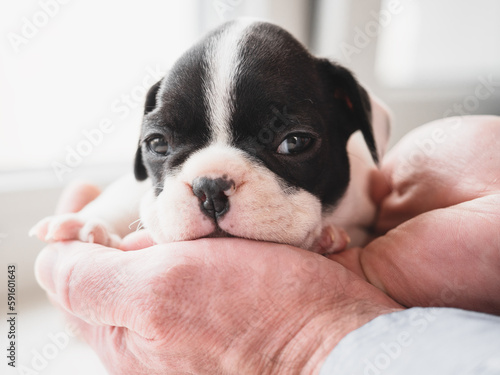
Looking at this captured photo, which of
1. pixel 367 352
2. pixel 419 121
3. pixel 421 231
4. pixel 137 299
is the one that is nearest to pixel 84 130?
pixel 137 299

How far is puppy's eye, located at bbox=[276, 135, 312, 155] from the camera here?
990 millimetres

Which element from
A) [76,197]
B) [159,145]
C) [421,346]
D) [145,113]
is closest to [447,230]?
[421,346]

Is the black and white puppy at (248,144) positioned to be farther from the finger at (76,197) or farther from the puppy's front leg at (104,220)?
the finger at (76,197)

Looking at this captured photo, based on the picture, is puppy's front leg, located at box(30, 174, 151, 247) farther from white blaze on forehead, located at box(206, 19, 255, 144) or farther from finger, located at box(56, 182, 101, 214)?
white blaze on forehead, located at box(206, 19, 255, 144)

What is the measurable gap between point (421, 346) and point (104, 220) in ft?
2.97

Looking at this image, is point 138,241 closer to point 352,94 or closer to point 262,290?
point 262,290

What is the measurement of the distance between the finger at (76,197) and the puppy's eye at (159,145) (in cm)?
55

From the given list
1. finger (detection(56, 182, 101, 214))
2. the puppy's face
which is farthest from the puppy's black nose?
finger (detection(56, 182, 101, 214))

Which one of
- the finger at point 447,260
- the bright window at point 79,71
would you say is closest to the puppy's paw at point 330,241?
the finger at point 447,260

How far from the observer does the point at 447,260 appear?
853 mm

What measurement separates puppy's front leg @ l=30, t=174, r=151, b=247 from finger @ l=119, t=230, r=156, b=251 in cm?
8

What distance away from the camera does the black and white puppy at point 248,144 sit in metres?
0.88

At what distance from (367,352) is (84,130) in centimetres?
164

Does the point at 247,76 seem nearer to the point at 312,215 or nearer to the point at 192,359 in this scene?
the point at 312,215
